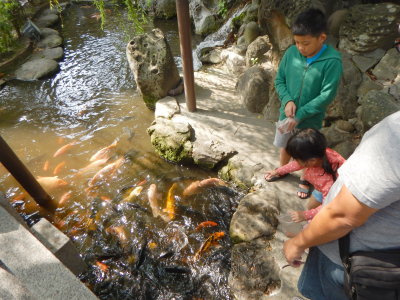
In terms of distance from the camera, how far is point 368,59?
4289 millimetres

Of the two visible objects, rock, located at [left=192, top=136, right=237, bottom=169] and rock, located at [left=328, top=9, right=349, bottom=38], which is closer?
rock, located at [left=192, top=136, right=237, bottom=169]

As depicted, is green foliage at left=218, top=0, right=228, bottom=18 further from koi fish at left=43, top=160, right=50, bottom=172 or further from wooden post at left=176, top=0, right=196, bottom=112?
koi fish at left=43, top=160, right=50, bottom=172

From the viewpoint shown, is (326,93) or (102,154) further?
(102,154)

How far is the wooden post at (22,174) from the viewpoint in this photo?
10.7 ft

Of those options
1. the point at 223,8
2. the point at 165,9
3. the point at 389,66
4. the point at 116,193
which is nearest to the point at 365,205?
the point at 116,193

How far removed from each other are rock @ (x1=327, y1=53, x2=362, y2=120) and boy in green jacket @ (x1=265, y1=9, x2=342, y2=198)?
164 centimetres

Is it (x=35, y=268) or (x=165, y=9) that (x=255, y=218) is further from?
(x=165, y=9)

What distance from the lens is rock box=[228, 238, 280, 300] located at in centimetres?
275

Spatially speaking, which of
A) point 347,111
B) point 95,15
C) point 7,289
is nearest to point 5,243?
point 7,289

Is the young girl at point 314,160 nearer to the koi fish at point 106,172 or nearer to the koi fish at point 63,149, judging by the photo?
the koi fish at point 106,172

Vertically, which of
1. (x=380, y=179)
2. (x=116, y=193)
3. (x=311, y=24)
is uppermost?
(x=311, y=24)

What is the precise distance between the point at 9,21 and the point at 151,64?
7028 mm

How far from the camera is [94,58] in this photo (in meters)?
9.05

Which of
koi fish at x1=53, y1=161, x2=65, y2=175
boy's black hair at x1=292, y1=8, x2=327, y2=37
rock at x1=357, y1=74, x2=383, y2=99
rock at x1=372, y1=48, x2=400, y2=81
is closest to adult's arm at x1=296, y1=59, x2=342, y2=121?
boy's black hair at x1=292, y1=8, x2=327, y2=37
